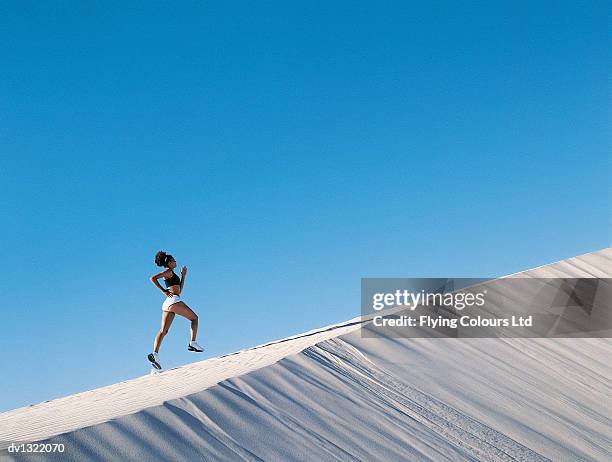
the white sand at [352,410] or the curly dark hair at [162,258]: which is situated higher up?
the curly dark hair at [162,258]

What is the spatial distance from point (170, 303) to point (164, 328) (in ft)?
0.82

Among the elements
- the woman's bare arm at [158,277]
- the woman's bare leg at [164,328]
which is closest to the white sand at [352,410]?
the woman's bare leg at [164,328]

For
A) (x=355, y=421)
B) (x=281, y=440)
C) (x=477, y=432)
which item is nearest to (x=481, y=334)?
(x=477, y=432)

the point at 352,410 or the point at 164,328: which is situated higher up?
the point at 164,328

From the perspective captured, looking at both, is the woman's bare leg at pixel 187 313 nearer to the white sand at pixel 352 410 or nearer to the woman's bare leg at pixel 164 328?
the woman's bare leg at pixel 164 328

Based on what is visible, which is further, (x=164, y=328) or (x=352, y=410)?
(x=164, y=328)

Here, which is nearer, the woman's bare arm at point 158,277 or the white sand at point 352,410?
the white sand at point 352,410

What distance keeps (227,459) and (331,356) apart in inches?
90.3

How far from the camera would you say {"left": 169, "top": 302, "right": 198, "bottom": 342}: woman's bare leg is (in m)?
6.81

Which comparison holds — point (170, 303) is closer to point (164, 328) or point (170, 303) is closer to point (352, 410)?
point (164, 328)

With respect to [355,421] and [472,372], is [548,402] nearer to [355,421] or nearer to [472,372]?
[472,372]

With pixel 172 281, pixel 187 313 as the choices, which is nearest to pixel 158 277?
pixel 172 281

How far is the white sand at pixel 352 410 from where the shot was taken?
3650 millimetres

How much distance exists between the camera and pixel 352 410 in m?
4.60
